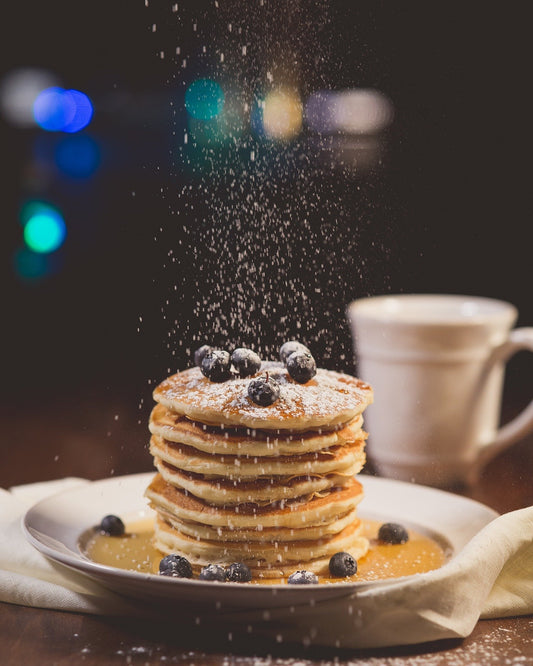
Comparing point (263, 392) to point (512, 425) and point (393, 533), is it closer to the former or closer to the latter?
point (393, 533)

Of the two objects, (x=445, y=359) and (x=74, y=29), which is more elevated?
(x=74, y=29)

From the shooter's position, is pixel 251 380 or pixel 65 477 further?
pixel 65 477

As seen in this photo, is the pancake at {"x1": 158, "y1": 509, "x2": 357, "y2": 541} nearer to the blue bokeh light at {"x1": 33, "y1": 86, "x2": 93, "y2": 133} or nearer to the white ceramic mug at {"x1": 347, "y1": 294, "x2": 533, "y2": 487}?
the white ceramic mug at {"x1": 347, "y1": 294, "x2": 533, "y2": 487}

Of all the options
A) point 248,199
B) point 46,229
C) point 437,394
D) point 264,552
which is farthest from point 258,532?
point 46,229

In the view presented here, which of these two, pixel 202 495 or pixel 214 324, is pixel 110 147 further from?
pixel 202 495

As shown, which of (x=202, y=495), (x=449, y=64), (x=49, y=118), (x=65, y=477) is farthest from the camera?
(x=49, y=118)

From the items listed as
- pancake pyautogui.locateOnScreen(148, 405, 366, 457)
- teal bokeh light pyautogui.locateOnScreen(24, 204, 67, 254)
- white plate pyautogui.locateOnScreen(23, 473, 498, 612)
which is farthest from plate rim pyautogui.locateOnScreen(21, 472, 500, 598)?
teal bokeh light pyautogui.locateOnScreen(24, 204, 67, 254)

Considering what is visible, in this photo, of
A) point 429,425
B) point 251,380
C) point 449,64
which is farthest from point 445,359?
point 449,64
